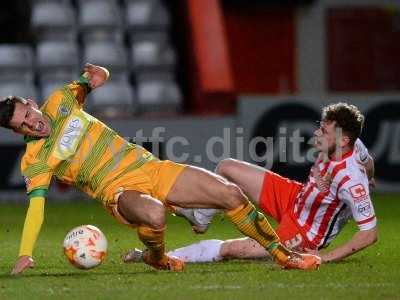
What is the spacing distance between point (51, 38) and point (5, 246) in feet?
24.9

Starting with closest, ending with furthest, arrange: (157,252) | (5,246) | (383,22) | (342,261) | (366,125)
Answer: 1. (157,252)
2. (342,261)
3. (5,246)
4. (366,125)
5. (383,22)

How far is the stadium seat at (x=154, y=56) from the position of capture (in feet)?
54.3

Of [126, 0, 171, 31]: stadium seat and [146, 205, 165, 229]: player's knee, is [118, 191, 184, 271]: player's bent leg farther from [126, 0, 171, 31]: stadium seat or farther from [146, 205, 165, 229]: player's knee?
[126, 0, 171, 31]: stadium seat

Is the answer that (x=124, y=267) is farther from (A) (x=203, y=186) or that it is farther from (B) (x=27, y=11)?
(B) (x=27, y=11)

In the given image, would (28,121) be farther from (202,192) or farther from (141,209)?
(202,192)

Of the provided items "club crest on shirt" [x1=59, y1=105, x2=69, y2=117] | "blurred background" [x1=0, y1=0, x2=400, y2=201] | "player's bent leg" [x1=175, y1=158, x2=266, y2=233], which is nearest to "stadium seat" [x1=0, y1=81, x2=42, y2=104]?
"blurred background" [x1=0, y1=0, x2=400, y2=201]

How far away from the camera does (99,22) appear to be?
1686cm

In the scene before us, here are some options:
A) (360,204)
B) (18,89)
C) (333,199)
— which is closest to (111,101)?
(18,89)

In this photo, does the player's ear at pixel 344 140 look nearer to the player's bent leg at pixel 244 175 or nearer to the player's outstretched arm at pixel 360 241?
the player's outstretched arm at pixel 360 241

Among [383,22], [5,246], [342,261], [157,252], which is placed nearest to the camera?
[157,252]

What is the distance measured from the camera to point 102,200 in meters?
7.84

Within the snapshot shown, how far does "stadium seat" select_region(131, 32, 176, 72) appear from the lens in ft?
54.3

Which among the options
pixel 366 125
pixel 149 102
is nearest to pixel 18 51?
pixel 149 102

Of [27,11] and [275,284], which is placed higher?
[27,11]
